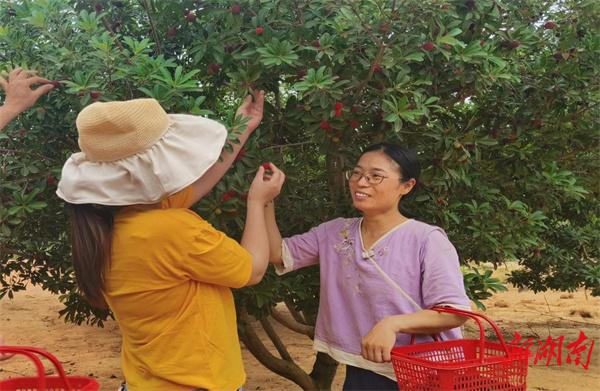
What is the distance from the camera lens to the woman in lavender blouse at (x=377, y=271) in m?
2.17

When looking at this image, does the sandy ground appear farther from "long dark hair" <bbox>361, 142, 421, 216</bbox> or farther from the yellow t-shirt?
the yellow t-shirt

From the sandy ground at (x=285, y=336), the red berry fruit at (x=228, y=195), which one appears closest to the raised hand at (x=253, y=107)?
the red berry fruit at (x=228, y=195)

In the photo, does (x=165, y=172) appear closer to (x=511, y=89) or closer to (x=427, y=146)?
(x=427, y=146)

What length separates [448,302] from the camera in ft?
7.04

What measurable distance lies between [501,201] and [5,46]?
7.63 feet

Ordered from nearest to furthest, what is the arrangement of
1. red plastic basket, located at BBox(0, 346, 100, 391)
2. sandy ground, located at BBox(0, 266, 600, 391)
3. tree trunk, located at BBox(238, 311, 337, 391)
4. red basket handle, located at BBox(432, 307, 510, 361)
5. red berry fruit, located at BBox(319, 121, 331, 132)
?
1. red plastic basket, located at BBox(0, 346, 100, 391)
2. red basket handle, located at BBox(432, 307, 510, 361)
3. red berry fruit, located at BBox(319, 121, 331, 132)
4. tree trunk, located at BBox(238, 311, 337, 391)
5. sandy ground, located at BBox(0, 266, 600, 391)

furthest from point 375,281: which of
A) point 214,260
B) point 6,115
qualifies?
point 6,115

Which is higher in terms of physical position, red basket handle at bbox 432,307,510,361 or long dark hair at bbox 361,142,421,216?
long dark hair at bbox 361,142,421,216

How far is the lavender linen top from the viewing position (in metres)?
2.21

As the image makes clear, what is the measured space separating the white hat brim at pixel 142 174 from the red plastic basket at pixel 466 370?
0.83 m

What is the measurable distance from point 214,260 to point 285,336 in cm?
A: 593

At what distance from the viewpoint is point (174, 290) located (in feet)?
6.42

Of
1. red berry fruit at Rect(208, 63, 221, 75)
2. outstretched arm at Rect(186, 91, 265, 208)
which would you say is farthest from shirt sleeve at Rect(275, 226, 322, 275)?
red berry fruit at Rect(208, 63, 221, 75)

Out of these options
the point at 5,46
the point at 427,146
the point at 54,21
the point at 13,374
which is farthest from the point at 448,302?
the point at 13,374
